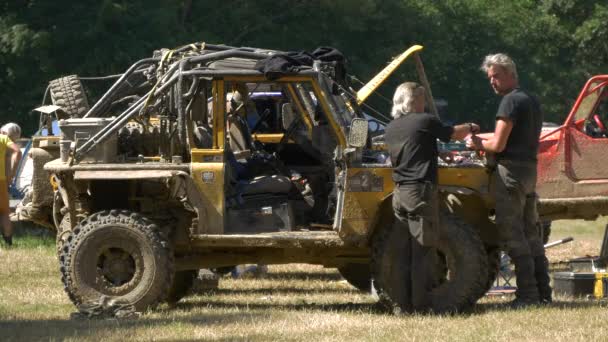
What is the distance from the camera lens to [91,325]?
10.0 m

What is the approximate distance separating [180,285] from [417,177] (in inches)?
111

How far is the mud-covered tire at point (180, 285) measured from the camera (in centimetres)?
1204

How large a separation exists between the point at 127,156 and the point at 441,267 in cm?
277

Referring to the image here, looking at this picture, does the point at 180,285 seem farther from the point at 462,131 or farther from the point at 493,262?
the point at 462,131

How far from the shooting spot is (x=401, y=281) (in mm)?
10602

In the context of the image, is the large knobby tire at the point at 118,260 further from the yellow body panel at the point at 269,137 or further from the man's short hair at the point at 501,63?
the man's short hair at the point at 501,63

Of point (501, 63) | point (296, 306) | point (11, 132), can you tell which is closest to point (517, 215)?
point (501, 63)

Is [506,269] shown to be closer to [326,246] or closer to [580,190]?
[580,190]

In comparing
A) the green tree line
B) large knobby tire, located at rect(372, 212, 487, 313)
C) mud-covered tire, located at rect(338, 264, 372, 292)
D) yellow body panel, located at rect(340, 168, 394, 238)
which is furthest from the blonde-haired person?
the green tree line

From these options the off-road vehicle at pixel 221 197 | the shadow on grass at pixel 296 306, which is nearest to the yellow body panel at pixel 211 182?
the off-road vehicle at pixel 221 197

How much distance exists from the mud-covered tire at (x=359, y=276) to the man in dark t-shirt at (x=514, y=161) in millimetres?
2043

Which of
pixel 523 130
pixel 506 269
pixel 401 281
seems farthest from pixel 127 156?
pixel 506 269

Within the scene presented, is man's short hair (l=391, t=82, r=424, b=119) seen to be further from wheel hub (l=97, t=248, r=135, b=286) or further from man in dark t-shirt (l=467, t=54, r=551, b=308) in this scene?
wheel hub (l=97, t=248, r=135, b=286)

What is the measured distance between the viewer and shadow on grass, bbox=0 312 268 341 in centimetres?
948
